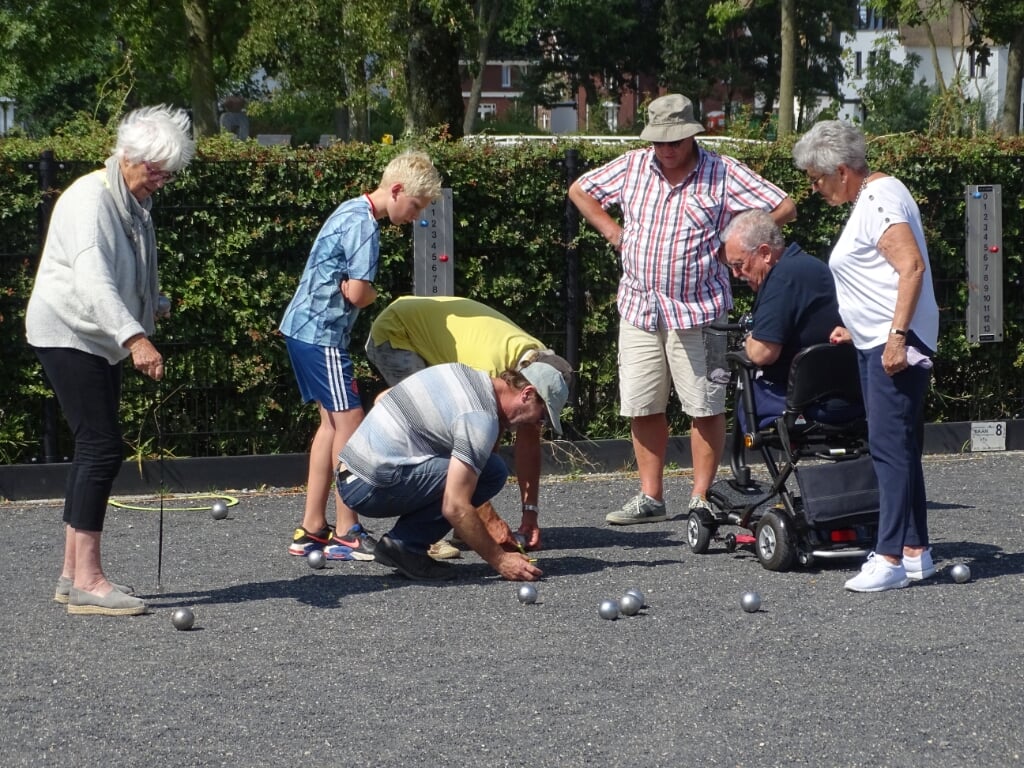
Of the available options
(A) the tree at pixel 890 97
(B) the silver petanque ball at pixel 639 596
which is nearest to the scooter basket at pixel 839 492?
(B) the silver petanque ball at pixel 639 596

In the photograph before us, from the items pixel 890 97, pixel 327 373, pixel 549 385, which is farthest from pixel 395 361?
pixel 890 97

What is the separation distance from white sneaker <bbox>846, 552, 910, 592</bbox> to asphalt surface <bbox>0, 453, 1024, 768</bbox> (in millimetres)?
78

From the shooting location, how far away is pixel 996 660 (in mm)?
5316

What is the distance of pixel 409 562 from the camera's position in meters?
6.65

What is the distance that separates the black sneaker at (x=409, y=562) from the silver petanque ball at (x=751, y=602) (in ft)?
4.52

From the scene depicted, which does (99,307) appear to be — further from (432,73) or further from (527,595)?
(432,73)

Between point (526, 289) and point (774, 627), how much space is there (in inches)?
164

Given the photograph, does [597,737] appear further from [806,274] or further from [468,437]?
[806,274]

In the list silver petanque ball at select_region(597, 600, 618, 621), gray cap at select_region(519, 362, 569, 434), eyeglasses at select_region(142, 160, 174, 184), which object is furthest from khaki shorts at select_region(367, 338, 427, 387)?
silver petanque ball at select_region(597, 600, 618, 621)

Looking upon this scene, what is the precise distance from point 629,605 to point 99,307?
230 cm

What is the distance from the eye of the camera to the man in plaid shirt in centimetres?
764

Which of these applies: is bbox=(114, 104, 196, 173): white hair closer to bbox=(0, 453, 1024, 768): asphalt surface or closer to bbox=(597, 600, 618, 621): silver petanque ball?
bbox=(0, 453, 1024, 768): asphalt surface

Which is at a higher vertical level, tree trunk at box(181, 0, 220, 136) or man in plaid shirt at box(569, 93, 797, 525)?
tree trunk at box(181, 0, 220, 136)

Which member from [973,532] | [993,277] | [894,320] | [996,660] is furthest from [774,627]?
[993,277]
